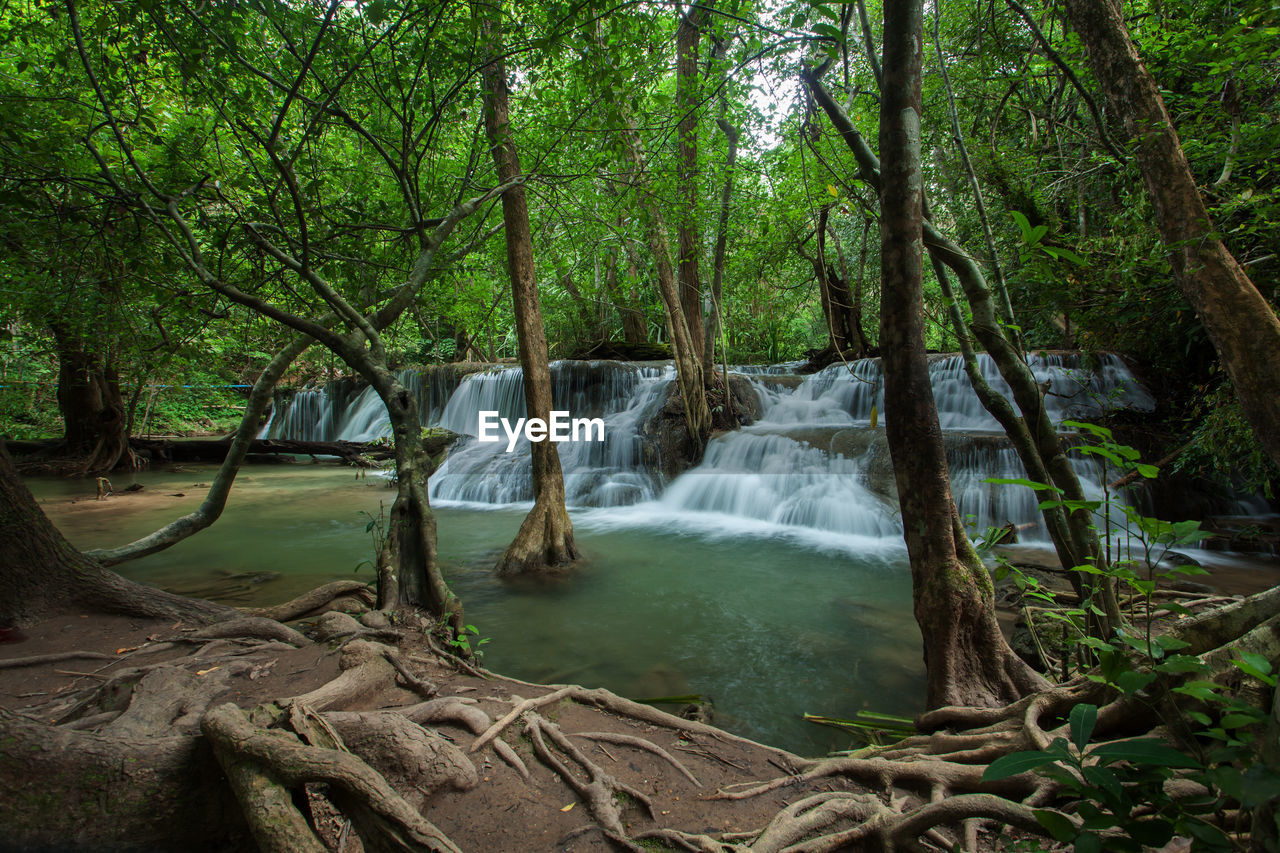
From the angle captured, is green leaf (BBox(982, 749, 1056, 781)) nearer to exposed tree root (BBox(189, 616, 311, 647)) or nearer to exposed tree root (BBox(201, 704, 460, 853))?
exposed tree root (BBox(201, 704, 460, 853))

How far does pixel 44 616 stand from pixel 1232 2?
10.3 meters

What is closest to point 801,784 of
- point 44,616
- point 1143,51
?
point 44,616

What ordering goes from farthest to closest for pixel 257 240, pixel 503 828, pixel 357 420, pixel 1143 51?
1. pixel 357 420
2. pixel 1143 51
3. pixel 257 240
4. pixel 503 828

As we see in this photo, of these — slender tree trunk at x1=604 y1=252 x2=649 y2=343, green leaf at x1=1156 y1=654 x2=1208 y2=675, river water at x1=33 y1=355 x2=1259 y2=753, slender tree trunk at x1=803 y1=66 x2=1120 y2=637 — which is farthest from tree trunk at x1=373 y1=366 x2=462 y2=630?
slender tree trunk at x1=604 y1=252 x2=649 y2=343

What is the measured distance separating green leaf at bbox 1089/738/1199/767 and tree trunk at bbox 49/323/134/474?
55.8 feet

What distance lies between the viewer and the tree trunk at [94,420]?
13.0 meters

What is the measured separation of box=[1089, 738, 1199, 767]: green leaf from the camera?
3.73 feet

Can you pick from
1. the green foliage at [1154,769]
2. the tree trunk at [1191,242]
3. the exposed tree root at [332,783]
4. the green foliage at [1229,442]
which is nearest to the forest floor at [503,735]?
the exposed tree root at [332,783]

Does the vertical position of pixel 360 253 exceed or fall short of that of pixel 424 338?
it falls short

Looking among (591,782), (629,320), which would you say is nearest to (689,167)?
(591,782)

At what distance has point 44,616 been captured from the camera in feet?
11.1

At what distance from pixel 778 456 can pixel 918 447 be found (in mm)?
7731

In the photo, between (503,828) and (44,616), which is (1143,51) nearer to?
(503,828)

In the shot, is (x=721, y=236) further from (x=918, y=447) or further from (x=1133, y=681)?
(x=1133, y=681)
